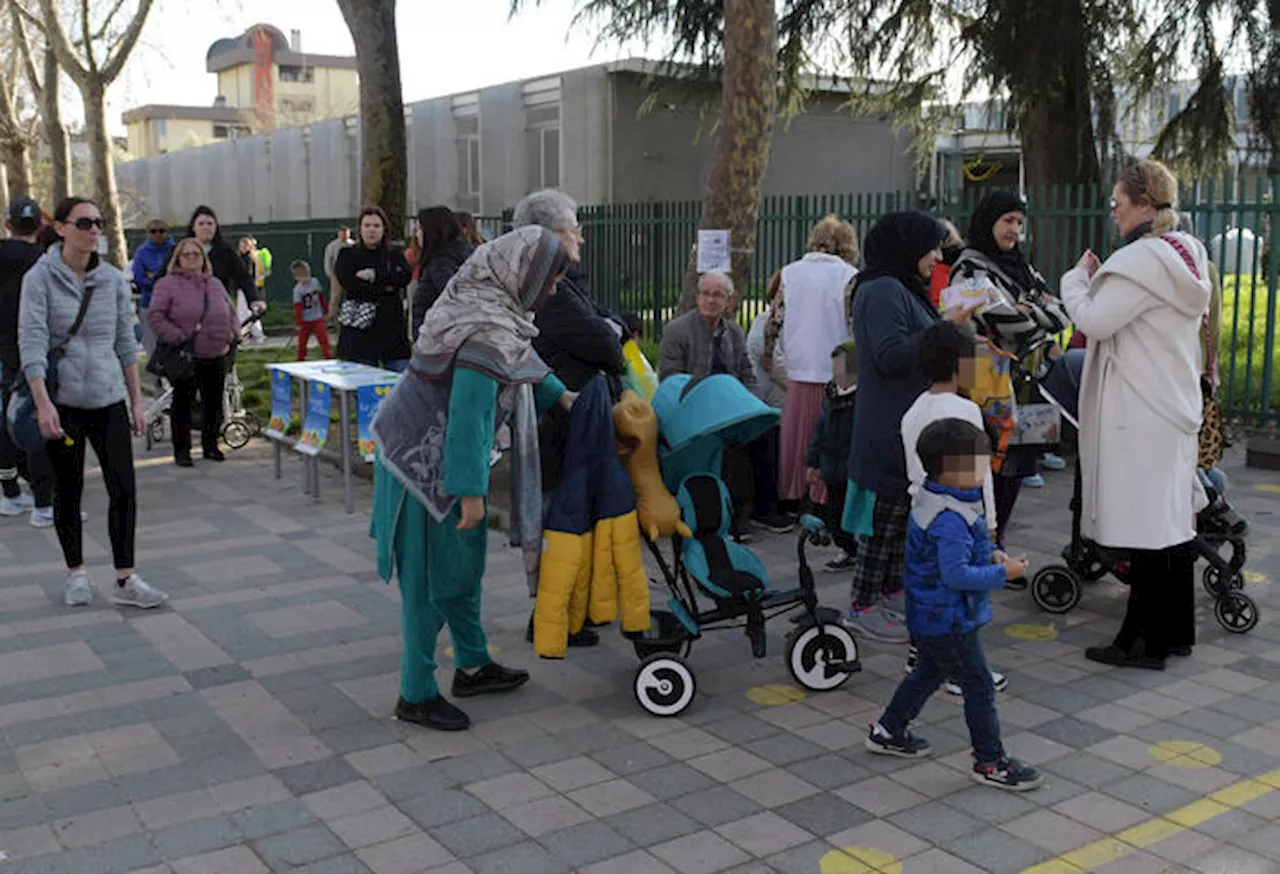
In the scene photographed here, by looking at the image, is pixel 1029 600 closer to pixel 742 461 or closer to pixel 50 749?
pixel 742 461

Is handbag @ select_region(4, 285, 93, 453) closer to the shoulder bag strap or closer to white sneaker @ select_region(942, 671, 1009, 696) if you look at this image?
white sneaker @ select_region(942, 671, 1009, 696)

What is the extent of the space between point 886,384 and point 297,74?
114 meters

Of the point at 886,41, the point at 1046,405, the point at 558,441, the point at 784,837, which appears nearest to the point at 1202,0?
the point at 886,41

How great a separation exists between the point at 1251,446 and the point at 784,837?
719 centimetres

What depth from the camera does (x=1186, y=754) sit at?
15.0ft

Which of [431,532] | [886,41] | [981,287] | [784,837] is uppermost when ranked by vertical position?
[886,41]

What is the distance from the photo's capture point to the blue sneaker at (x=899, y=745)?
450 centimetres

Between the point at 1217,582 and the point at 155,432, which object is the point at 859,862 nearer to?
the point at 1217,582

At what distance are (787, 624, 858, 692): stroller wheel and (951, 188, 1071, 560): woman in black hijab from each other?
144 cm

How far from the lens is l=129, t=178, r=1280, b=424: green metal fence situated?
1012 centimetres

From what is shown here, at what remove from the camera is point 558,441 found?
503 centimetres

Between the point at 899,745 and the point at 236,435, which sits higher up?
the point at 236,435

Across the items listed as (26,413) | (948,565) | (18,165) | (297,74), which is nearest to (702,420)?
(948,565)

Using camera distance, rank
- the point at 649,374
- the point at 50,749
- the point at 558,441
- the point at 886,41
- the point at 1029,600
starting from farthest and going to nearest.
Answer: the point at 886,41 < the point at 1029,600 < the point at 649,374 < the point at 558,441 < the point at 50,749
